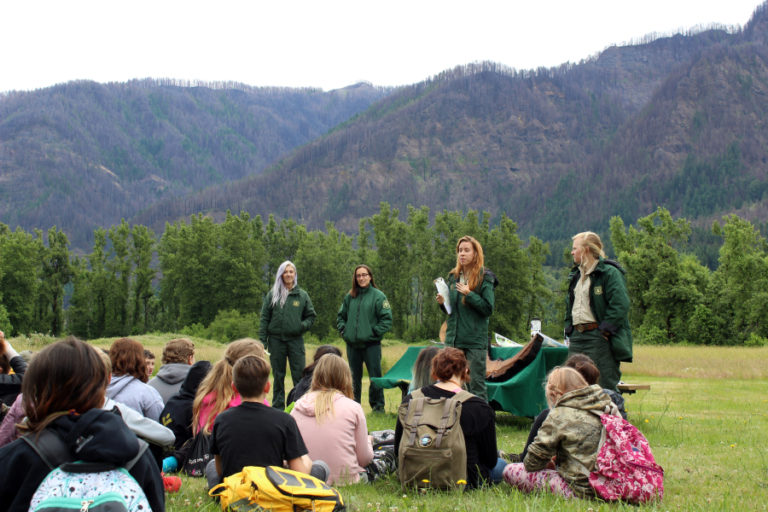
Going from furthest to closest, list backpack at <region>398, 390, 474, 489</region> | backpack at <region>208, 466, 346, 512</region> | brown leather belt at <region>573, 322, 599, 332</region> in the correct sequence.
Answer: brown leather belt at <region>573, 322, 599, 332</region> → backpack at <region>398, 390, 474, 489</region> → backpack at <region>208, 466, 346, 512</region>

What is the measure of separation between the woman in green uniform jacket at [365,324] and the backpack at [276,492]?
17.0 feet

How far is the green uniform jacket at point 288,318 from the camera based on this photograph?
30.3 feet

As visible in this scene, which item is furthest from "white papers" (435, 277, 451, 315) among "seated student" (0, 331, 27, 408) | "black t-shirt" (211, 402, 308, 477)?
"seated student" (0, 331, 27, 408)

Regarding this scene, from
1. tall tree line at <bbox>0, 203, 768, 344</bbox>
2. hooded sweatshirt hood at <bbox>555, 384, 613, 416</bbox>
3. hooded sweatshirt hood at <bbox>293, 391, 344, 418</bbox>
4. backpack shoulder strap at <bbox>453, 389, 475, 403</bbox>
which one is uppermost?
→ hooded sweatshirt hood at <bbox>555, 384, 613, 416</bbox>

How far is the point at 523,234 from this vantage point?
570ft

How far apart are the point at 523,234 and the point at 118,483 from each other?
577 ft

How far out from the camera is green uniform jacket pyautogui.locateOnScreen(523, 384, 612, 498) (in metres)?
4.20

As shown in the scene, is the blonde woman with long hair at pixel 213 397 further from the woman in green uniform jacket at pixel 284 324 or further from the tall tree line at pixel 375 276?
the tall tree line at pixel 375 276

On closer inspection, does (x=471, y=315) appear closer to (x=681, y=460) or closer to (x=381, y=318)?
(x=381, y=318)

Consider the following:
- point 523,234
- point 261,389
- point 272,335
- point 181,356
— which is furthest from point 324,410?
point 523,234

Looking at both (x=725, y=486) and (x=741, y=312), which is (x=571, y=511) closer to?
(x=725, y=486)

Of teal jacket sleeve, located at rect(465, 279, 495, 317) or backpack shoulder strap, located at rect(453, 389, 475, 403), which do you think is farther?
teal jacket sleeve, located at rect(465, 279, 495, 317)

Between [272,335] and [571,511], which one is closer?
[571,511]

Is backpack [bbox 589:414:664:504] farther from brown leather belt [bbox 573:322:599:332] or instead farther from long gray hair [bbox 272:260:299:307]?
long gray hair [bbox 272:260:299:307]
